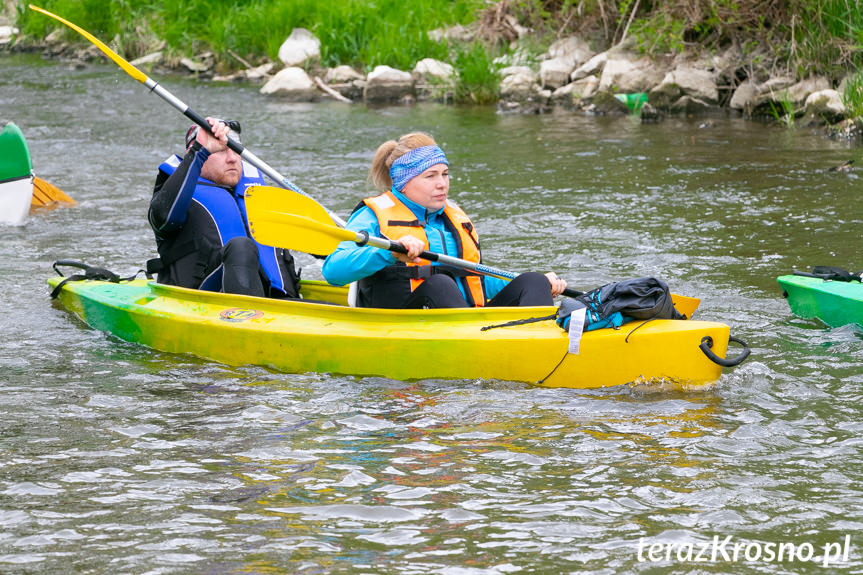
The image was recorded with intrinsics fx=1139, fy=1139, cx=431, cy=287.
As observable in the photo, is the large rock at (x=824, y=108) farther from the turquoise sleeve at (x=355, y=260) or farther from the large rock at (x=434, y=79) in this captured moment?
the turquoise sleeve at (x=355, y=260)

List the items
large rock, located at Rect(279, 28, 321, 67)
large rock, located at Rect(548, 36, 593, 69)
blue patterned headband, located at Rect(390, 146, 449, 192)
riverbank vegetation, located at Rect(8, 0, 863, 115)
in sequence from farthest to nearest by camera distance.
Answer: large rock, located at Rect(279, 28, 321, 67) < large rock, located at Rect(548, 36, 593, 69) < riverbank vegetation, located at Rect(8, 0, 863, 115) < blue patterned headband, located at Rect(390, 146, 449, 192)

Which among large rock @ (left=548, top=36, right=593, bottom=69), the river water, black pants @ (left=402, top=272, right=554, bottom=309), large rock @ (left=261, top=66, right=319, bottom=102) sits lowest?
the river water

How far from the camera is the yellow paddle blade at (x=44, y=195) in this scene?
787 cm

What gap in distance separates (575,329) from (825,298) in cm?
146

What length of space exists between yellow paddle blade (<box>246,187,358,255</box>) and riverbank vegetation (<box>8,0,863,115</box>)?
6.91m

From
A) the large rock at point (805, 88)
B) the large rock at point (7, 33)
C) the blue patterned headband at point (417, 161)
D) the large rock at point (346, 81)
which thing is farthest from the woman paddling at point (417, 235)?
the large rock at point (7, 33)

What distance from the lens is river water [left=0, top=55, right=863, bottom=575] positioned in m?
2.89

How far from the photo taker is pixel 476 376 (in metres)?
4.21

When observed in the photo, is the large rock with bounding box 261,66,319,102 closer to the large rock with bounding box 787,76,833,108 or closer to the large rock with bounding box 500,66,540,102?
the large rock with bounding box 500,66,540,102

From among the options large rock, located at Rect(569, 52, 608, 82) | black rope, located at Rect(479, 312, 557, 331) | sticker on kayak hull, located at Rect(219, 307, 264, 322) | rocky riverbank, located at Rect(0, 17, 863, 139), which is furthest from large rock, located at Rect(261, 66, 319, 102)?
black rope, located at Rect(479, 312, 557, 331)

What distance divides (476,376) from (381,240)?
2.02 ft

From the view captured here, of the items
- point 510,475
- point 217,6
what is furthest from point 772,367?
point 217,6

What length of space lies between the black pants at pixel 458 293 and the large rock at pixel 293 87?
9.61 metres

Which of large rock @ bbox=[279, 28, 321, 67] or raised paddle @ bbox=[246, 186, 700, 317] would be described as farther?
large rock @ bbox=[279, 28, 321, 67]
